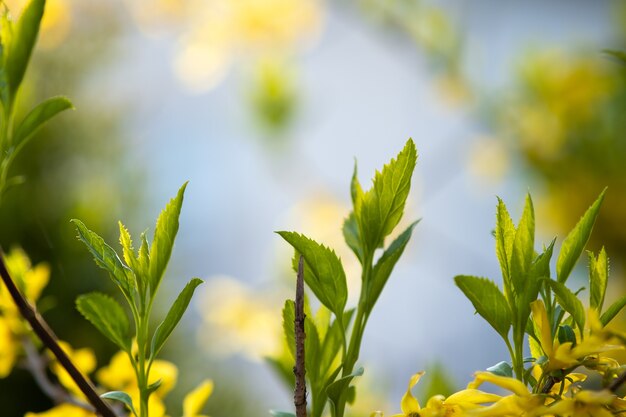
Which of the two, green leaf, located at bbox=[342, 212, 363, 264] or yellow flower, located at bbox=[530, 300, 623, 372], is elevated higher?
green leaf, located at bbox=[342, 212, 363, 264]

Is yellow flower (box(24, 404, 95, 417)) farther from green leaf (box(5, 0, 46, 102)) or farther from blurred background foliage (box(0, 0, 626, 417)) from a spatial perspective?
blurred background foliage (box(0, 0, 626, 417))

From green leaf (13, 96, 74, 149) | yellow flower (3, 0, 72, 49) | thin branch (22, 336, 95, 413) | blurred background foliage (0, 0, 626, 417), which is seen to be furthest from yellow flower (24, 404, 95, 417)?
blurred background foliage (0, 0, 626, 417)

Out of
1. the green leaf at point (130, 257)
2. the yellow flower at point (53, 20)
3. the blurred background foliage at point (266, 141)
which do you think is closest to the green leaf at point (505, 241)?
the green leaf at point (130, 257)

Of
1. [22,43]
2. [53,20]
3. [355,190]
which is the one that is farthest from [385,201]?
[53,20]

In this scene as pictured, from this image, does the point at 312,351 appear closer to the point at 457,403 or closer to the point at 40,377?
the point at 457,403

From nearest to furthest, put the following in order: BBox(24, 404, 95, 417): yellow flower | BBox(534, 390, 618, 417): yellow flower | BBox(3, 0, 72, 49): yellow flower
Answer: BBox(534, 390, 618, 417): yellow flower → BBox(24, 404, 95, 417): yellow flower → BBox(3, 0, 72, 49): yellow flower
